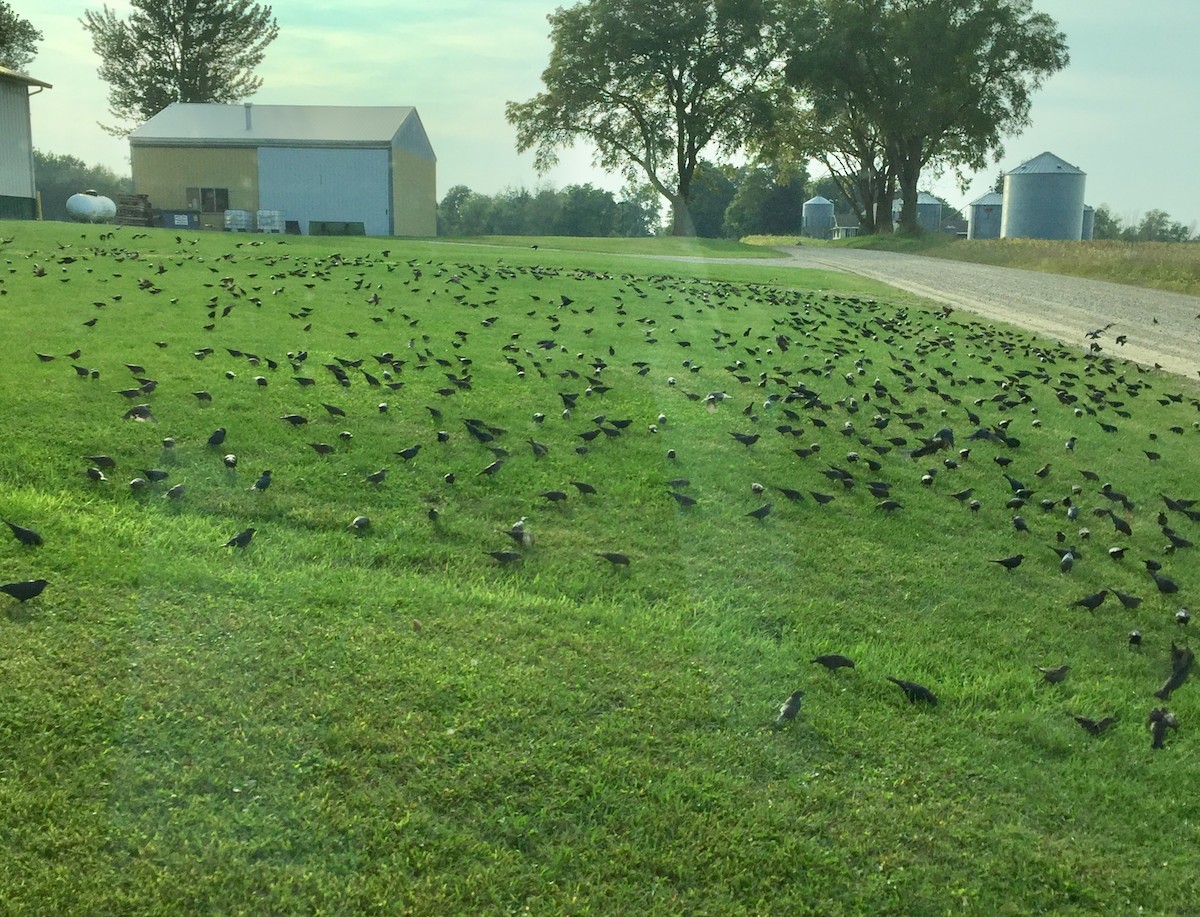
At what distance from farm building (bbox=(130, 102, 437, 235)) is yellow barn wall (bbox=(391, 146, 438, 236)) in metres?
0.14

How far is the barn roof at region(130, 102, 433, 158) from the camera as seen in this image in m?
52.4

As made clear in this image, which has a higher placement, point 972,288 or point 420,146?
point 420,146

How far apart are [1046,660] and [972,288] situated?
1027 inches

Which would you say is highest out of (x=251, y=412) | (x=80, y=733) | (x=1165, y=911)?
(x=251, y=412)

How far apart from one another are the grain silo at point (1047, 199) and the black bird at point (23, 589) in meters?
74.3

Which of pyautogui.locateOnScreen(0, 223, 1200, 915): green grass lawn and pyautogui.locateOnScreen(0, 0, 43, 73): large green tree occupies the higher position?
pyautogui.locateOnScreen(0, 0, 43, 73): large green tree

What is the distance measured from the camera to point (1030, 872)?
3.32 metres

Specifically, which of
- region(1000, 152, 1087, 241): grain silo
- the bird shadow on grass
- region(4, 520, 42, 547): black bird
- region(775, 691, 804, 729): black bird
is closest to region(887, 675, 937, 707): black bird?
region(775, 691, 804, 729): black bird

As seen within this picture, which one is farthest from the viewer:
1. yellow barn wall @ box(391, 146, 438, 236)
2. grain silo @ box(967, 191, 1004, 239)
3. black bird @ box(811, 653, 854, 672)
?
grain silo @ box(967, 191, 1004, 239)

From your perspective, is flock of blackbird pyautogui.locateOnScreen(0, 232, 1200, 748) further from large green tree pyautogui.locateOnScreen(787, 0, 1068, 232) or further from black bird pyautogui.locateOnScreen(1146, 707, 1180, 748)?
large green tree pyautogui.locateOnScreen(787, 0, 1068, 232)

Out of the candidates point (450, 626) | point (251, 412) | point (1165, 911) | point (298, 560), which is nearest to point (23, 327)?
point (251, 412)

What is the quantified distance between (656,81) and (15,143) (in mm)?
35585

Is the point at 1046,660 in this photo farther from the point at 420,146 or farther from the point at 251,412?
the point at 420,146

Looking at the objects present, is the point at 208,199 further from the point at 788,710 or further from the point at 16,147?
the point at 788,710
